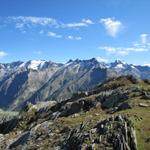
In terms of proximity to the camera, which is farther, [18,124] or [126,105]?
[18,124]

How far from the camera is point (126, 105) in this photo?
79812 mm

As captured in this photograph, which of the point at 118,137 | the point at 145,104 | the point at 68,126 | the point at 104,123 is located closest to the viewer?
the point at 118,137

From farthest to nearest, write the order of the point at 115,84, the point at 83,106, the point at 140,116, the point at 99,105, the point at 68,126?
1. the point at 115,84
2. the point at 83,106
3. the point at 99,105
4. the point at 68,126
5. the point at 140,116

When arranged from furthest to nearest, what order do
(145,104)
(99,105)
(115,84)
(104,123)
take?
(115,84)
(99,105)
(145,104)
(104,123)

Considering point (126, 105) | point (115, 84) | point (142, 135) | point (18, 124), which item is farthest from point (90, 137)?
point (115, 84)

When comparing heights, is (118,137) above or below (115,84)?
below

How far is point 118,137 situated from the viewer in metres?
54.6

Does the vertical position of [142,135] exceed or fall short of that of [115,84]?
it falls short

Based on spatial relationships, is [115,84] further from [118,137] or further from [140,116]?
[118,137]

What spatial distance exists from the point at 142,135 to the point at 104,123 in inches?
267

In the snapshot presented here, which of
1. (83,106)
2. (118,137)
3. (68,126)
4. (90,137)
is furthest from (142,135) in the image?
(83,106)

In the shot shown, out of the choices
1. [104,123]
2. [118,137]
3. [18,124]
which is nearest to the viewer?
[118,137]

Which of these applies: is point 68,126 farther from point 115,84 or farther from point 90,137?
point 115,84

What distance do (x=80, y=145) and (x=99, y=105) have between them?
126ft
